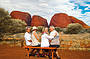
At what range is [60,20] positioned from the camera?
230ft

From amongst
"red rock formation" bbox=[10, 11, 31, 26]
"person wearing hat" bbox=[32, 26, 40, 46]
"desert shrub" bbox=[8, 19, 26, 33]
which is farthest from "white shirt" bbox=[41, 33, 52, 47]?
"red rock formation" bbox=[10, 11, 31, 26]

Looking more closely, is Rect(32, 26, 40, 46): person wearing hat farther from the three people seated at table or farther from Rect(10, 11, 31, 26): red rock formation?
Rect(10, 11, 31, 26): red rock formation

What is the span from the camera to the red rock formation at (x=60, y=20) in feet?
225

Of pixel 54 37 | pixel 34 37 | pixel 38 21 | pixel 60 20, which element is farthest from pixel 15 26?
pixel 60 20

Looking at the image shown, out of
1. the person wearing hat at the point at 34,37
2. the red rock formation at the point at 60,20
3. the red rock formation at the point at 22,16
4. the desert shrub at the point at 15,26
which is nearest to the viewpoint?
the person wearing hat at the point at 34,37

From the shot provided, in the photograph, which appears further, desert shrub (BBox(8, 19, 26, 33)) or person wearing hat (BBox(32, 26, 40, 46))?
desert shrub (BBox(8, 19, 26, 33))

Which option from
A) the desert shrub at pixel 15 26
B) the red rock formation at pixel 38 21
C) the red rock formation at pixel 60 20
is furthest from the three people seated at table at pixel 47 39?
the red rock formation at pixel 38 21

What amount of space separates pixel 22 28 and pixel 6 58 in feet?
75.3

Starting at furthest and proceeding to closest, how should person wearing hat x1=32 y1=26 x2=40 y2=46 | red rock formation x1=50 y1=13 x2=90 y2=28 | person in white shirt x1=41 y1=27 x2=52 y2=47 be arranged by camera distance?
red rock formation x1=50 y1=13 x2=90 y2=28
person wearing hat x1=32 y1=26 x2=40 y2=46
person in white shirt x1=41 y1=27 x2=52 y2=47

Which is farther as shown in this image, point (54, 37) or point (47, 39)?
point (47, 39)

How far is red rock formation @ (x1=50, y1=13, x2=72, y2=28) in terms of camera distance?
225 feet

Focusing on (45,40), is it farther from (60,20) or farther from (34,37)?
(60,20)

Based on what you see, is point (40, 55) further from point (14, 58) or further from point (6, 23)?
point (6, 23)

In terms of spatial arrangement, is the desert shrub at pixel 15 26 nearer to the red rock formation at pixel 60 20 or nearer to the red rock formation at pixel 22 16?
the red rock formation at pixel 22 16
